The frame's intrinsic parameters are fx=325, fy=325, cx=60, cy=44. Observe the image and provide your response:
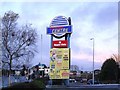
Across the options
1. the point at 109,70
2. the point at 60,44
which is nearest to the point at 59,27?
the point at 60,44

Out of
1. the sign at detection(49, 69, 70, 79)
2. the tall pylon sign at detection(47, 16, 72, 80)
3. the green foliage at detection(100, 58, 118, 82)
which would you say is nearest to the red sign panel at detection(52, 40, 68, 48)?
the tall pylon sign at detection(47, 16, 72, 80)

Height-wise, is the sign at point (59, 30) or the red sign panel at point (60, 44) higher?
the sign at point (59, 30)

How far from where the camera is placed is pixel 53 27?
46.2 metres

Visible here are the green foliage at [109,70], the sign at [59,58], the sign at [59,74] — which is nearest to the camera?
the sign at [59,74]

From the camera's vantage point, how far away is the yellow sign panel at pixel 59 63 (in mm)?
44781

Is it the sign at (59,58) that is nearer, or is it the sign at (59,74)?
the sign at (59,74)

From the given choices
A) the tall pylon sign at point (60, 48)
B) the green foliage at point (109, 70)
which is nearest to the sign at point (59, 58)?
the tall pylon sign at point (60, 48)

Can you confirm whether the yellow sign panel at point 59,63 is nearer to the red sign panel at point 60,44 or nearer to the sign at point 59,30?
the red sign panel at point 60,44

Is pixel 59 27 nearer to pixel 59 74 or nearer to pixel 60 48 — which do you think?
pixel 60 48

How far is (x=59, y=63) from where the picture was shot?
4522 centimetres

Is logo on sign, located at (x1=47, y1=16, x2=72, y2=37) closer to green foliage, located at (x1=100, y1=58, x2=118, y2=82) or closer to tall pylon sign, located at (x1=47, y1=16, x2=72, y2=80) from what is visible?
tall pylon sign, located at (x1=47, y1=16, x2=72, y2=80)

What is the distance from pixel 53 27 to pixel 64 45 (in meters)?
3.08

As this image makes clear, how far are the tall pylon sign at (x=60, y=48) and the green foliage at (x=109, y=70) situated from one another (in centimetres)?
3184

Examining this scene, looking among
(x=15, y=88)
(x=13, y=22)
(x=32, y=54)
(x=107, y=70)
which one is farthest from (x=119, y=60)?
(x=15, y=88)
